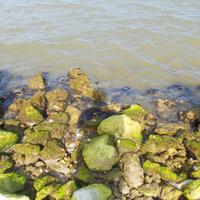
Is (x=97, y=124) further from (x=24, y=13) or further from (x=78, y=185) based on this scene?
(x=24, y=13)

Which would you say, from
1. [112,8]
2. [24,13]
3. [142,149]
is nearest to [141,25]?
[112,8]

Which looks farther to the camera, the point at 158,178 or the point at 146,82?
the point at 146,82

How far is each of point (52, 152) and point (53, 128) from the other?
2.72ft

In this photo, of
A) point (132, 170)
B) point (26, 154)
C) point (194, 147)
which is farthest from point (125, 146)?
point (26, 154)

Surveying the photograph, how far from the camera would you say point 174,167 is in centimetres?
783

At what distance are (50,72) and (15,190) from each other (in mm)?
6063

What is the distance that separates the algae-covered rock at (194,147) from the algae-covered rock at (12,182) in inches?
148

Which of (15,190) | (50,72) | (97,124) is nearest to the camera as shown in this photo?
(15,190)

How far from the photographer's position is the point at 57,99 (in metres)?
10.4

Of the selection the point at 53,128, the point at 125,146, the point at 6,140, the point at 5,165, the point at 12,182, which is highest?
the point at 125,146

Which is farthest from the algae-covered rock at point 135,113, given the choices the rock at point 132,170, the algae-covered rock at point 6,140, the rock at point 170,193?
the algae-covered rock at point 6,140

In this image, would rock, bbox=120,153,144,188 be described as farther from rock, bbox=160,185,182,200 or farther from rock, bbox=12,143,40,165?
rock, bbox=12,143,40,165

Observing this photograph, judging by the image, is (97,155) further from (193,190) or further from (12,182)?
(193,190)

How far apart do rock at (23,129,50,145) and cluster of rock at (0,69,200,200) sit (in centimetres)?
2
